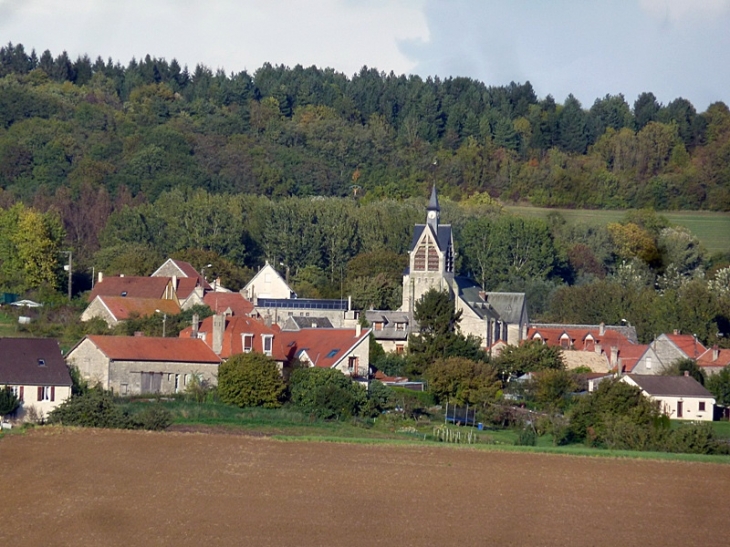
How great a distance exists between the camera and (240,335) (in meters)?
65.1

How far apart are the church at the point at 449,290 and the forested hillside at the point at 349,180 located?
527 centimetres

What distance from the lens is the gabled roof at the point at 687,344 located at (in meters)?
79.1

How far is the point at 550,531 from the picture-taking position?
115 ft

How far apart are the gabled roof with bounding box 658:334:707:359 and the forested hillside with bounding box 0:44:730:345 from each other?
14.7 feet

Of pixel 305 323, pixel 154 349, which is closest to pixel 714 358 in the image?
pixel 305 323

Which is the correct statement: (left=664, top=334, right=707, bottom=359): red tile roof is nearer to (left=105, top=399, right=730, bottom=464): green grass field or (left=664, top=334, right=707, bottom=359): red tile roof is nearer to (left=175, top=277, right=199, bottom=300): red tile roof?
(left=105, top=399, right=730, bottom=464): green grass field

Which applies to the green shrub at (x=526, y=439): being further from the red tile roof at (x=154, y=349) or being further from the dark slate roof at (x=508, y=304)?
the dark slate roof at (x=508, y=304)

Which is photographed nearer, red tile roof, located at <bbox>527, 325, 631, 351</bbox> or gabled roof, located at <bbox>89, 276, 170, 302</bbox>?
red tile roof, located at <bbox>527, 325, 631, 351</bbox>

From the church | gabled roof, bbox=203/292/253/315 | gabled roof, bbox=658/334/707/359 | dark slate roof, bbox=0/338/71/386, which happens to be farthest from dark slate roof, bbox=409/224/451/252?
dark slate roof, bbox=0/338/71/386

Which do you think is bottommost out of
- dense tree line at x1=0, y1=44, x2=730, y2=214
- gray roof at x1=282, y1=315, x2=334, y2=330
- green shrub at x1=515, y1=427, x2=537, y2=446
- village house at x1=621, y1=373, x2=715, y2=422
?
green shrub at x1=515, y1=427, x2=537, y2=446

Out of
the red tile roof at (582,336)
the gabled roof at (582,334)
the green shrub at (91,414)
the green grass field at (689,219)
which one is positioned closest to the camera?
the green grass field at (689,219)

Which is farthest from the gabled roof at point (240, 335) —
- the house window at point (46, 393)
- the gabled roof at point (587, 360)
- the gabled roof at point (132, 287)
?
the gabled roof at point (132, 287)

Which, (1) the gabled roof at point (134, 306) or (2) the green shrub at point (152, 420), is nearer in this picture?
(2) the green shrub at point (152, 420)

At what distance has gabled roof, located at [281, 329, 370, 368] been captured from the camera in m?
65.1
